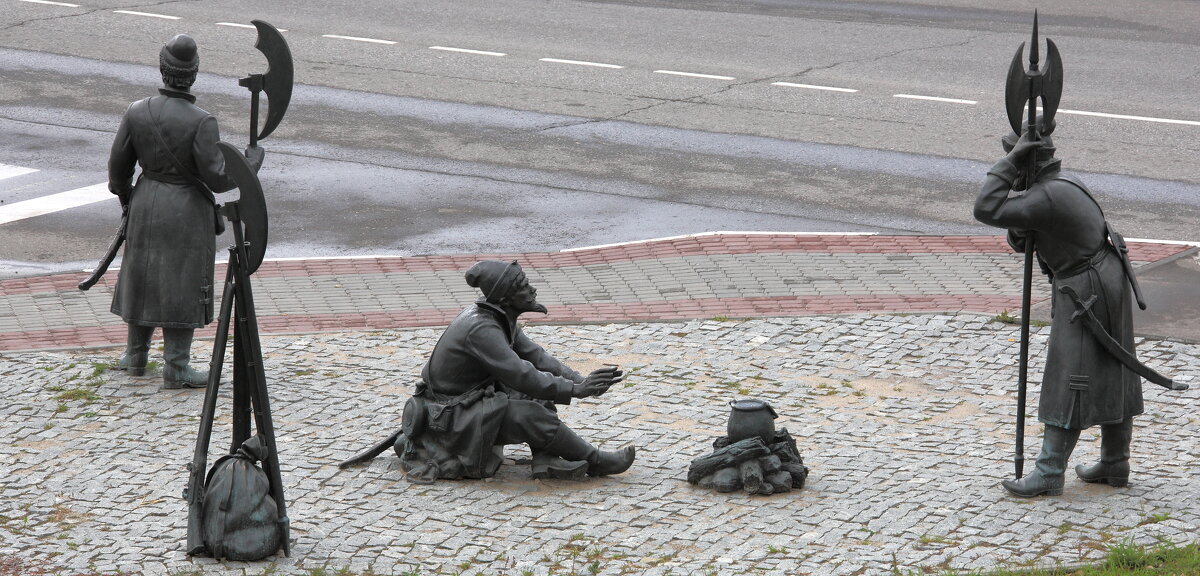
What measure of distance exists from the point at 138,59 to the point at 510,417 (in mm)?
13874

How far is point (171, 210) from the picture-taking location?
33.1 feet

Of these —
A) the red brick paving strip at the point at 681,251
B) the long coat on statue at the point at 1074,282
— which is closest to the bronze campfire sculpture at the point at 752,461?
the long coat on statue at the point at 1074,282

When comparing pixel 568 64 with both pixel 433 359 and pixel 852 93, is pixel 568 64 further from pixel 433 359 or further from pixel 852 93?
pixel 433 359

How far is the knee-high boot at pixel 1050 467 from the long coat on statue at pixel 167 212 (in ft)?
16.8

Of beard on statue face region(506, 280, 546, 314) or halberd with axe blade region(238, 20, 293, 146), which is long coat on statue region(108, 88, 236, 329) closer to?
halberd with axe blade region(238, 20, 293, 146)

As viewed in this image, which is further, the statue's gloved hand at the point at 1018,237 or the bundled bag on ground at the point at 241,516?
the statue's gloved hand at the point at 1018,237

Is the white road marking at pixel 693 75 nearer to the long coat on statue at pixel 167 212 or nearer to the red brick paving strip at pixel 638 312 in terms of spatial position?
the red brick paving strip at pixel 638 312

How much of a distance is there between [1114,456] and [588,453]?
2.82 metres

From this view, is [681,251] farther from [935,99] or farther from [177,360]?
[935,99]

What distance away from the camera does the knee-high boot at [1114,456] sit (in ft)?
27.6

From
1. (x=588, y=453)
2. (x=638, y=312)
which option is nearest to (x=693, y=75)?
(x=638, y=312)

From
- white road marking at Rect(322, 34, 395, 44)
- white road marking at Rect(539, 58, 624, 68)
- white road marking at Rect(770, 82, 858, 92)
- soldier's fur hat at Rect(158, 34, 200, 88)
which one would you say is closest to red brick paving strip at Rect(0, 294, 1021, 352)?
soldier's fur hat at Rect(158, 34, 200, 88)

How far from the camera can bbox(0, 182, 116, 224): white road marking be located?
48.2ft

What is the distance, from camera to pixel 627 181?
15.9 metres
